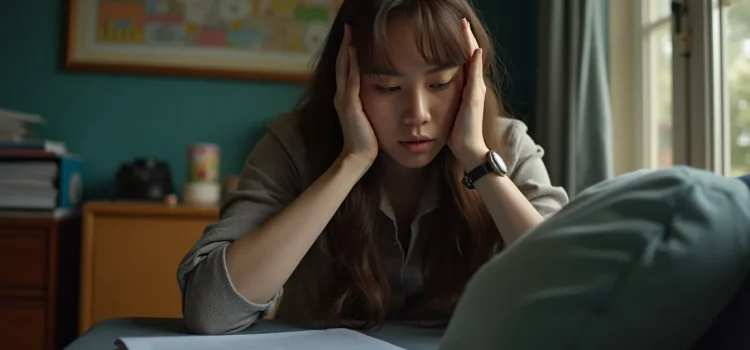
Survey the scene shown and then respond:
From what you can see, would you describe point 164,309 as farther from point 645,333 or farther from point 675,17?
point 645,333

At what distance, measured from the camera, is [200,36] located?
250 cm

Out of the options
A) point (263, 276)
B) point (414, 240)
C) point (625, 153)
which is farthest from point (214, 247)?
point (625, 153)

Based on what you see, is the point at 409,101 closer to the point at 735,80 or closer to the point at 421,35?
the point at 421,35

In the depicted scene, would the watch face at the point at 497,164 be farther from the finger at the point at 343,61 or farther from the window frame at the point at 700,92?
the window frame at the point at 700,92

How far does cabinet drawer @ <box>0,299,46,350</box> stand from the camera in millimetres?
1960

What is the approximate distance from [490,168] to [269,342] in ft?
1.43

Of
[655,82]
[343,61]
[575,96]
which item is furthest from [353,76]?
[655,82]

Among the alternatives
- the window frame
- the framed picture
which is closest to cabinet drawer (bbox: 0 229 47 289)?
the framed picture

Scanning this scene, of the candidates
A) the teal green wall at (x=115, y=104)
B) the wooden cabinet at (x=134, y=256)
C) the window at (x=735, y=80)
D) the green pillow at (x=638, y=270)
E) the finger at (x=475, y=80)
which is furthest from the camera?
the teal green wall at (x=115, y=104)

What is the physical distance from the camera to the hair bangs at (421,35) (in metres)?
1.00

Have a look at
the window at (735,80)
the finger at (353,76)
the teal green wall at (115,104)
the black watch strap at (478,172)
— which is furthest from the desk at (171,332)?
the teal green wall at (115,104)

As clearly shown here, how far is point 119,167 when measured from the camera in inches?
95.8

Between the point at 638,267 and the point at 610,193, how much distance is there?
0.05 meters

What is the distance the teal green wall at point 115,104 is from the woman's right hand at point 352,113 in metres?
1.41
